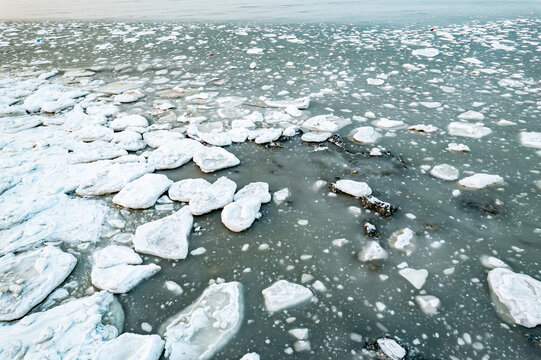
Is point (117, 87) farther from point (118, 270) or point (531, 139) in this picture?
point (531, 139)

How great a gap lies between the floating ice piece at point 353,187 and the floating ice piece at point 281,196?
303 millimetres

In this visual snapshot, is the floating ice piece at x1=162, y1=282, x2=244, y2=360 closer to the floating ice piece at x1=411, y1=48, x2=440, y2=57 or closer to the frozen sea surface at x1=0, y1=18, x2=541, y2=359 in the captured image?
the frozen sea surface at x1=0, y1=18, x2=541, y2=359

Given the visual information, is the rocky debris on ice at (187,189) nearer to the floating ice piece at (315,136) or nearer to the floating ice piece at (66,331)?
the floating ice piece at (66,331)

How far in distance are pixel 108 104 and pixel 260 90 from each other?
5.39 ft

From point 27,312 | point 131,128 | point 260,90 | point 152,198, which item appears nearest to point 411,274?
point 152,198

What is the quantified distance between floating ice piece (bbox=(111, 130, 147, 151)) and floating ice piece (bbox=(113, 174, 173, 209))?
1.75 ft

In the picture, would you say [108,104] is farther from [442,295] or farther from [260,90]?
[442,295]

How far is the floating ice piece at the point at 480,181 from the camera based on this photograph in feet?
6.30

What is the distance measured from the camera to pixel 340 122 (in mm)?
2756

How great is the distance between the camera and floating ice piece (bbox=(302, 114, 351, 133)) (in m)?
2.66

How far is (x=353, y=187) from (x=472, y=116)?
5.56ft

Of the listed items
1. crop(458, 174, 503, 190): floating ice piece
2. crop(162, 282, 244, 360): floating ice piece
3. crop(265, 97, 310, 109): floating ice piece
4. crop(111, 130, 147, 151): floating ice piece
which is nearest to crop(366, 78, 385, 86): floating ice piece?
crop(265, 97, 310, 109): floating ice piece

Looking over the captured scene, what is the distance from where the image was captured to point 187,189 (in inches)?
75.7

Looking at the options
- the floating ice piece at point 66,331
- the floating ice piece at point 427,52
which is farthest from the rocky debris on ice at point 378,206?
the floating ice piece at point 427,52
